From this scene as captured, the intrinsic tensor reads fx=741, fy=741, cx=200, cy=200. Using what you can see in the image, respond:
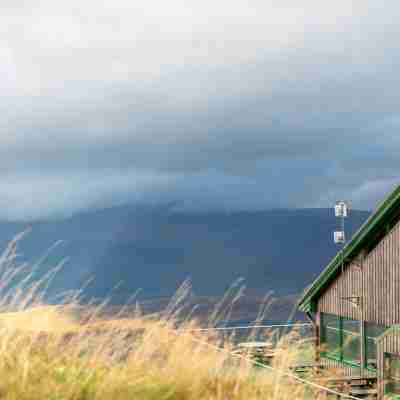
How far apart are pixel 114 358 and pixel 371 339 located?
A: 66.2 feet

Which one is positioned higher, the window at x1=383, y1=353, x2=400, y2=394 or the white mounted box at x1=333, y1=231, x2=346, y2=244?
the white mounted box at x1=333, y1=231, x2=346, y2=244

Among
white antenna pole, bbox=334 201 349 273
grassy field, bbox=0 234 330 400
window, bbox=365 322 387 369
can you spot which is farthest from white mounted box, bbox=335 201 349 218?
grassy field, bbox=0 234 330 400

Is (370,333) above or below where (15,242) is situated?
below

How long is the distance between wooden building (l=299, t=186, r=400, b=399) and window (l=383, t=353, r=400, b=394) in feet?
0.10

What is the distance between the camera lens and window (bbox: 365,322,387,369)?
26.4 metres

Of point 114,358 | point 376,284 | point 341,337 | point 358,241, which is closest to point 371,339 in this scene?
point 376,284

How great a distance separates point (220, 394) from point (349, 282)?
22.0 meters

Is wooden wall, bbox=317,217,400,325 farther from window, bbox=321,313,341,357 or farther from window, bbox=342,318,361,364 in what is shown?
window, bbox=321,313,341,357

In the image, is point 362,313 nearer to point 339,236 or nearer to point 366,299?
point 366,299

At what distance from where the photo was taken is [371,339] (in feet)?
88.2

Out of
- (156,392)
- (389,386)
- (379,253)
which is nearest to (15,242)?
(156,392)

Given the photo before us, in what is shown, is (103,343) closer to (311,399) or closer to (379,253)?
(311,399)

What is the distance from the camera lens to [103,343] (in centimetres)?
848

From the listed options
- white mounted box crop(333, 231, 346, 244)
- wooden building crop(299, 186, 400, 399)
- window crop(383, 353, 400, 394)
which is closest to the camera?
window crop(383, 353, 400, 394)
